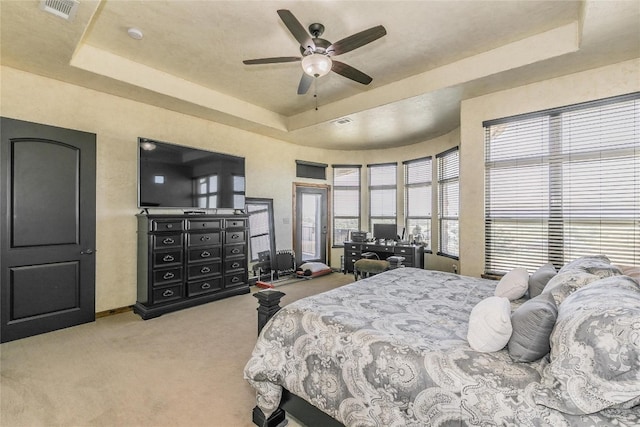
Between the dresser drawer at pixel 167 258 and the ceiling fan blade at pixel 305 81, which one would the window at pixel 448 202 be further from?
the dresser drawer at pixel 167 258

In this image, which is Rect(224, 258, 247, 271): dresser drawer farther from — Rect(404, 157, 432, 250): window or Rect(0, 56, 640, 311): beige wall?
Rect(404, 157, 432, 250): window

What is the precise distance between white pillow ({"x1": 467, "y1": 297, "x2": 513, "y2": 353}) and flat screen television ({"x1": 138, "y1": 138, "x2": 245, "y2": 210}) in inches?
159

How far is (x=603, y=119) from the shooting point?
3.10 meters

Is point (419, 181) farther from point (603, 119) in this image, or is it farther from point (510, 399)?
point (510, 399)

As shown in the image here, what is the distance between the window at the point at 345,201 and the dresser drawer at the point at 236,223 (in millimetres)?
2872

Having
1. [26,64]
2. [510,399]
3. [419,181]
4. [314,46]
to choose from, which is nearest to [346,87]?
[314,46]

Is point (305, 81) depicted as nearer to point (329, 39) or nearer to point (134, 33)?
point (329, 39)

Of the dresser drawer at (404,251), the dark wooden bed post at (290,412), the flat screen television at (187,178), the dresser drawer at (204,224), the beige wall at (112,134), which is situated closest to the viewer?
the dark wooden bed post at (290,412)

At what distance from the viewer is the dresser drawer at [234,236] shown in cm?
467

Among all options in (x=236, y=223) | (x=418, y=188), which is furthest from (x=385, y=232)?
(x=236, y=223)

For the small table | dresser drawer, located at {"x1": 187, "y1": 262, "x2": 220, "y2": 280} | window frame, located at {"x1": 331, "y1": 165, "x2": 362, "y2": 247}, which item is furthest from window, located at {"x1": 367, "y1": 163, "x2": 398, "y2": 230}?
dresser drawer, located at {"x1": 187, "y1": 262, "x2": 220, "y2": 280}

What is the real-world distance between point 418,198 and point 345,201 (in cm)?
174

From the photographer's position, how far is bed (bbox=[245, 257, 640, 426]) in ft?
3.51

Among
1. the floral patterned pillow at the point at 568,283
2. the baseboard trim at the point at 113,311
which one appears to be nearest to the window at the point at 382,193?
the floral patterned pillow at the point at 568,283
